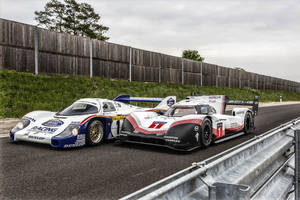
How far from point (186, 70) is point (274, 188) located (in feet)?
84.3

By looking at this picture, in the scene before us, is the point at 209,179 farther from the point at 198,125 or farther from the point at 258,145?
the point at 198,125

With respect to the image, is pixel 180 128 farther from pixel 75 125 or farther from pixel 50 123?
pixel 50 123

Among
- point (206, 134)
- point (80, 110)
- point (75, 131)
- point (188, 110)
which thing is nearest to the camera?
point (75, 131)

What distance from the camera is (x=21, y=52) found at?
47.6 feet

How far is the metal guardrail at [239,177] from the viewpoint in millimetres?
1708

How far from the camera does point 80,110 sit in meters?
6.98

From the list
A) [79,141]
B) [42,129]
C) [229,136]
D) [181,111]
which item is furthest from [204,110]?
[42,129]

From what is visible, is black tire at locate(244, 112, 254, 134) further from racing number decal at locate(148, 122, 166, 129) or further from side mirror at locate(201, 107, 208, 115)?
racing number decal at locate(148, 122, 166, 129)

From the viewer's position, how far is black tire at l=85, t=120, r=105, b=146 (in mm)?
6341

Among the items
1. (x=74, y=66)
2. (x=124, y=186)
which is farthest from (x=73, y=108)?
(x=74, y=66)

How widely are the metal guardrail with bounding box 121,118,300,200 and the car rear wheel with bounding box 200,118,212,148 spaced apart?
222 cm

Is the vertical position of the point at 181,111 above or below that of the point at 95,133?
above

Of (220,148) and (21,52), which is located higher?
(21,52)

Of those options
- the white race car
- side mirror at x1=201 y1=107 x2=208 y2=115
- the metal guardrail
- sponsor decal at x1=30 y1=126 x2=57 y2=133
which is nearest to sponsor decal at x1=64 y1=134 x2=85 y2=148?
the white race car
